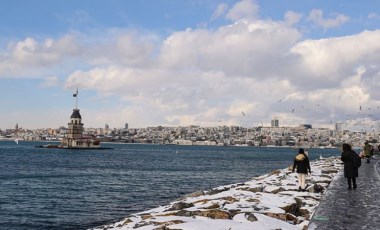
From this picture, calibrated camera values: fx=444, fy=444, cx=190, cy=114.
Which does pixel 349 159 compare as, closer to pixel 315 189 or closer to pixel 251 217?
pixel 315 189

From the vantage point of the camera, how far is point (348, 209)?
15.5 metres

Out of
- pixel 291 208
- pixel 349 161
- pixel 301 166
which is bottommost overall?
pixel 291 208

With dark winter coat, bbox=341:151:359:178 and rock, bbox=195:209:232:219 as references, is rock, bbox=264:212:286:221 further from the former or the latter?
dark winter coat, bbox=341:151:359:178

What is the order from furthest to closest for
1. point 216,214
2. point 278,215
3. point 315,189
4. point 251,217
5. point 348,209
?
point 315,189, point 348,209, point 278,215, point 216,214, point 251,217

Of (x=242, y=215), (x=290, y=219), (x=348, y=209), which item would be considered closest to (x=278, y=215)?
(x=290, y=219)

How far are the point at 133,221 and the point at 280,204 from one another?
561cm

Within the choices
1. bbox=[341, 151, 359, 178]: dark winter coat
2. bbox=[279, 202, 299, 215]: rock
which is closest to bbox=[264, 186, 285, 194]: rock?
bbox=[341, 151, 359, 178]: dark winter coat

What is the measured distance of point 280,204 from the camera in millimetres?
16984

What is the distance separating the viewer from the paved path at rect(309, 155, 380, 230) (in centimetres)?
1275

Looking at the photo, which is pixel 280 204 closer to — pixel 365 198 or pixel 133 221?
pixel 365 198

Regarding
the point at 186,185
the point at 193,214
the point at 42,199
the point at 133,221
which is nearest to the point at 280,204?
the point at 193,214

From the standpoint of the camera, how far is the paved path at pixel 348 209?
41.8 feet

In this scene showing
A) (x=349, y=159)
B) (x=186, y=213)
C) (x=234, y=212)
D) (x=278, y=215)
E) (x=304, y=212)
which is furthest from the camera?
(x=349, y=159)

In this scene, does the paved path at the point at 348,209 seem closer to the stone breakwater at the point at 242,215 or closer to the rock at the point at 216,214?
the stone breakwater at the point at 242,215
